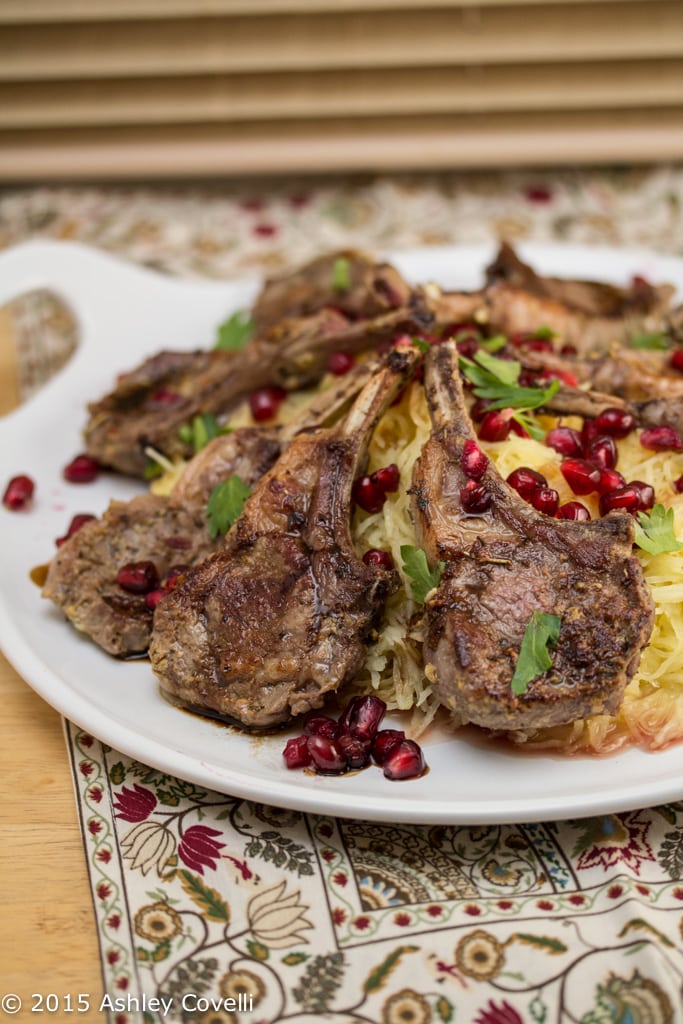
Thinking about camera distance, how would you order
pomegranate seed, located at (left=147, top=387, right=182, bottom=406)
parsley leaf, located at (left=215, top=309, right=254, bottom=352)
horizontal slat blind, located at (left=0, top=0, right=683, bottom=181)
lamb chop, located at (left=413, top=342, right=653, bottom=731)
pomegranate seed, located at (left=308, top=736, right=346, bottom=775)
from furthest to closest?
horizontal slat blind, located at (left=0, top=0, right=683, bottom=181) → parsley leaf, located at (left=215, top=309, right=254, bottom=352) → pomegranate seed, located at (left=147, top=387, right=182, bottom=406) → pomegranate seed, located at (left=308, top=736, right=346, bottom=775) → lamb chop, located at (left=413, top=342, right=653, bottom=731)

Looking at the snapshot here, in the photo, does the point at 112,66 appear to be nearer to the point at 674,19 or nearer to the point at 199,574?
the point at 674,19

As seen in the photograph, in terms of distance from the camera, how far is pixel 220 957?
152 inches

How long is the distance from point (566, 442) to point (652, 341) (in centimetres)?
149

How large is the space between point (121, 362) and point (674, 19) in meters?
5.61

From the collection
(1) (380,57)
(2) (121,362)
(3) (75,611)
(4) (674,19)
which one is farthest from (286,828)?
(4) (674,19)

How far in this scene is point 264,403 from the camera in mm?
6020

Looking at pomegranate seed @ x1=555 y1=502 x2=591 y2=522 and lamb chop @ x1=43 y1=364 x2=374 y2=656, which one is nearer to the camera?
pomegranate seed @ x1=555 y1=502 x2=591 y2=522

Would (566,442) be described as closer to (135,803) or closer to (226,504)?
(226,504)

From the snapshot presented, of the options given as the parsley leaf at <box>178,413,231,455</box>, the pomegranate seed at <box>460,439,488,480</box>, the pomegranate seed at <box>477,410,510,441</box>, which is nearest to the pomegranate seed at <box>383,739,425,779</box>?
the pomegranate seed at <box>460,439,488,480</box>

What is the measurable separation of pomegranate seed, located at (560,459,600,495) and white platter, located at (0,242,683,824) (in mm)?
1219

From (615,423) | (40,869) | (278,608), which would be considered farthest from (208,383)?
(40,869)

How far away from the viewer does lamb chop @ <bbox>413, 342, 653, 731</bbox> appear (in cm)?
402

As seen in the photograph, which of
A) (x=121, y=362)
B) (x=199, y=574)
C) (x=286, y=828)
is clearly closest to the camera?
(x=286, y=828)

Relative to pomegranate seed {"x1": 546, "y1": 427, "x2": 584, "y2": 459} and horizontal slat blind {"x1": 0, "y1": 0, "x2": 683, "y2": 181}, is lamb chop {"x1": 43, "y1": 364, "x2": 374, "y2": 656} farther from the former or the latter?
horizontal slat blind {"x1": 0, "y1": 0, "x2": 683, "y2": 181}
